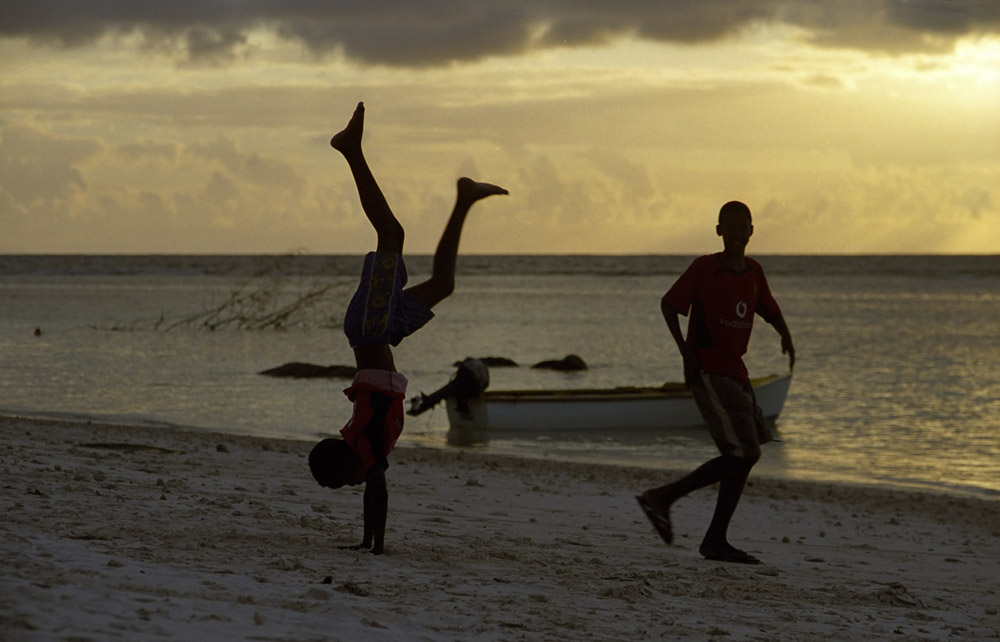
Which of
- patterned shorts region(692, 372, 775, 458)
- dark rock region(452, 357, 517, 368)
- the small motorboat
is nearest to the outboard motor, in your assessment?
the small motorboat

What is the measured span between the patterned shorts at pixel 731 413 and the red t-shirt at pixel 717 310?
0.21 feet

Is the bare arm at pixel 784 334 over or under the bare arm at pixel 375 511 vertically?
over

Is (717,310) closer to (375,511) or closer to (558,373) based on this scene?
(375,511)

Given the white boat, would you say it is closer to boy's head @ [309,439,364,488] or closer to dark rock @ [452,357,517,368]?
boy's head @ [309,439,364,488]

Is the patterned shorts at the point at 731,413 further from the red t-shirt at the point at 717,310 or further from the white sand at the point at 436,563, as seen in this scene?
the white sand at the point at 436,563

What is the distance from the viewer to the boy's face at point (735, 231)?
247 inches

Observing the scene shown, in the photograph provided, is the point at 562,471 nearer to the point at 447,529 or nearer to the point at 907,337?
the point at 447,529

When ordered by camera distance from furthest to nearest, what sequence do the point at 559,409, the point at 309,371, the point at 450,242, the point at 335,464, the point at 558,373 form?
the point at 558,373 → the point at 309,371 → the point at 559,409 → the point at 450,242 → the point at 335,464

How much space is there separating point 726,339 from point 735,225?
663 mm

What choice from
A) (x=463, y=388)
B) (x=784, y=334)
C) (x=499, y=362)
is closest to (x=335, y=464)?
(x=784, y=334)

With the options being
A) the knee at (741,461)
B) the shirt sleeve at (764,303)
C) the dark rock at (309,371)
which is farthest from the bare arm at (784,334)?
the dark rock at (309,371)

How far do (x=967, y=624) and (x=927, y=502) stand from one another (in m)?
5.73

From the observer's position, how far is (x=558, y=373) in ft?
91.0

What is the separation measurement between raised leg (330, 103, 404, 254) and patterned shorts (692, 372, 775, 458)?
6.40ft
